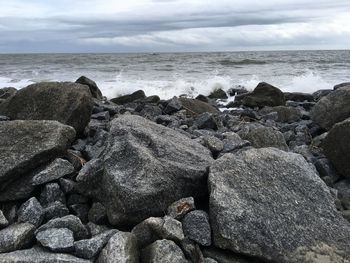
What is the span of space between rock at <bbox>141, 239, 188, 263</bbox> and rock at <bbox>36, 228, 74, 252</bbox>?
0.55 meters

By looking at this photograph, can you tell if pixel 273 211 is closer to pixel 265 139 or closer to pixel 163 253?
pixel 163 253

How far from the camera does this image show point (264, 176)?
400cm

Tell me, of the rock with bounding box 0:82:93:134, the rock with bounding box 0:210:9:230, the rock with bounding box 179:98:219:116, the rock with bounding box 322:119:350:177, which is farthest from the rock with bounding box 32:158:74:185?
the rock with bounding box 179:98:219:116

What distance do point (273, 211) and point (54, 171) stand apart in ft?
6.63

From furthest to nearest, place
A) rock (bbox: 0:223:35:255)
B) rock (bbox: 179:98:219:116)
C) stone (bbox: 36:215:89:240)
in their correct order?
rock (bbox: 179:98:219:116) → stone (bbox: 36:215:89:240) → rock (bbox: 0:223:35:255)

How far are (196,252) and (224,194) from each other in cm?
53

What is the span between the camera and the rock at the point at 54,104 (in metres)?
5.62

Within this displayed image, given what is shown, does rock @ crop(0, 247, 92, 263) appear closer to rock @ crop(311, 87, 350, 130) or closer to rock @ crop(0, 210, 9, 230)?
rock @ crop(0, 210, 9, 230)

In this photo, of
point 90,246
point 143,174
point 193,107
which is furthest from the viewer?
point 193,107

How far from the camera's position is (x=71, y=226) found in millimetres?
3682

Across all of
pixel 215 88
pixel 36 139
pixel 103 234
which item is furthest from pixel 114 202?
pixel 215 88

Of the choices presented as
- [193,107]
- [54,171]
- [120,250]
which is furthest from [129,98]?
[120,250]

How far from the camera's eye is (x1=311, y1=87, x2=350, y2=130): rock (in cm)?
709

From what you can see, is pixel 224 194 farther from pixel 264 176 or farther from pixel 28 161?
pixel 28 161
